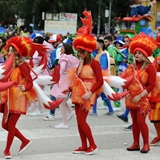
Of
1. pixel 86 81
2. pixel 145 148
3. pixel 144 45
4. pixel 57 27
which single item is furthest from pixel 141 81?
pixel 57 27

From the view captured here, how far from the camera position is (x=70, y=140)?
23.1 feet

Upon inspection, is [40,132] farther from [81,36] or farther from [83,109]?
[81,36]

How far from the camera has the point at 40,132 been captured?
757 cm

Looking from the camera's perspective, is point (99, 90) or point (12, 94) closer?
point (12, 94)

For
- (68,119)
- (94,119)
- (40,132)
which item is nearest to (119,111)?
(94,119)

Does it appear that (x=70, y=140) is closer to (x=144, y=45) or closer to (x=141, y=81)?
(x=141, y=81)

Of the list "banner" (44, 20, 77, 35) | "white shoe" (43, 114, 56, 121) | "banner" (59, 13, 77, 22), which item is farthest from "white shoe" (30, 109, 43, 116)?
"banner" (59, 13, 77, 22)

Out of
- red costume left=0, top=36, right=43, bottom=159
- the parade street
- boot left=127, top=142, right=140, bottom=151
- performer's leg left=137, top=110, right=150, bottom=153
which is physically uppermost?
red costume left=0, top=36, right=43, bottom=159

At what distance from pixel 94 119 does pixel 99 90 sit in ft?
9.56

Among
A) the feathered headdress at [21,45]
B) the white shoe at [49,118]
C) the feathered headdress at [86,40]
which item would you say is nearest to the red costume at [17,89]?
the feathered headdress at [21,45]

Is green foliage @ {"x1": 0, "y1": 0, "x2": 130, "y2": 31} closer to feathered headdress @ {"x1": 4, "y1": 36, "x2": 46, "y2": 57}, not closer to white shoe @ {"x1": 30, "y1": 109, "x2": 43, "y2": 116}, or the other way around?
white shoe @ {"x1": 30, "y1": 109, "x2": 43, "y2": 116}

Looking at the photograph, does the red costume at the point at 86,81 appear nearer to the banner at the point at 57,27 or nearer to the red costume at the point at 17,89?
the red costume at the point at 17,89

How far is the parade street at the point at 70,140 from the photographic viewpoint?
20.0ft

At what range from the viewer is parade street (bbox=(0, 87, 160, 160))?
6.08 metres
